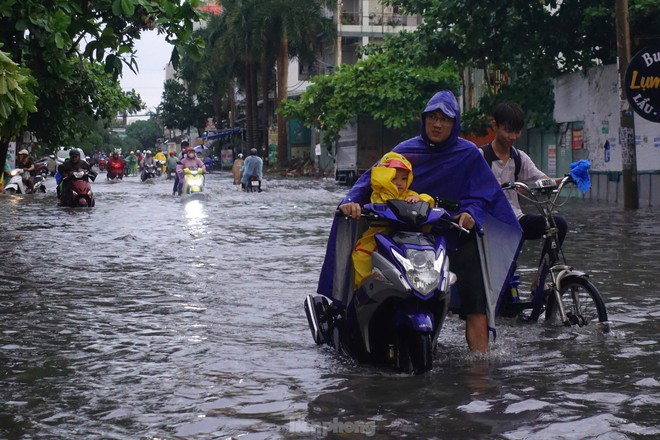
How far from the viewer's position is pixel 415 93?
3928 centimetres

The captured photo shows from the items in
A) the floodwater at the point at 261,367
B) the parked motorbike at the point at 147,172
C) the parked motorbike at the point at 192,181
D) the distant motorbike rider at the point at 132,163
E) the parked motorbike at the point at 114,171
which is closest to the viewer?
the floodwater at the point at 261,367

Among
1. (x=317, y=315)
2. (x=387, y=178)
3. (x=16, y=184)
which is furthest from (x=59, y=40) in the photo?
(x=16, y=184)

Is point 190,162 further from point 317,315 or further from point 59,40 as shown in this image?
point 317,315

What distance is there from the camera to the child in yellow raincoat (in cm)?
625

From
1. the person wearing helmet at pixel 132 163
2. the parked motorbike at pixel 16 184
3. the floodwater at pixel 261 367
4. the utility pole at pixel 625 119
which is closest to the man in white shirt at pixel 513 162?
the floodwater at pixel 261 367

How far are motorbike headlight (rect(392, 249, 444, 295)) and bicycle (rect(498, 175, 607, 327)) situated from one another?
1.65 meters

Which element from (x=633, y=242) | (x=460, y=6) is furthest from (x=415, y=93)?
(x=633, y=242)

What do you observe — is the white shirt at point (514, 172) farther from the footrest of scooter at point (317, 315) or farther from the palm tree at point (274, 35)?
the palm tree at point (274, 35)

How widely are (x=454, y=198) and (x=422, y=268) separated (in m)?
0.87

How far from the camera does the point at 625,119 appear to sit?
21422mm

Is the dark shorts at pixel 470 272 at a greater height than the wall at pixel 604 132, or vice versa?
the wall at pixel 604 132

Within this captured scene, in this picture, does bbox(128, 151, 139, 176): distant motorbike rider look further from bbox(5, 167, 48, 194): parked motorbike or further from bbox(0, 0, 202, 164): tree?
bbox(0, 0, 202, 164): tree

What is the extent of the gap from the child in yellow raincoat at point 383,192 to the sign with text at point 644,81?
14986mm

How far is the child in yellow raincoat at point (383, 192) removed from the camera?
6.25m
